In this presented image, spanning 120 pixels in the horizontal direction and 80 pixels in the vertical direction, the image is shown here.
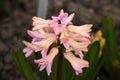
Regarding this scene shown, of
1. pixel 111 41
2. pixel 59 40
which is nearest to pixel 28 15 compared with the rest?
pixel 111 41

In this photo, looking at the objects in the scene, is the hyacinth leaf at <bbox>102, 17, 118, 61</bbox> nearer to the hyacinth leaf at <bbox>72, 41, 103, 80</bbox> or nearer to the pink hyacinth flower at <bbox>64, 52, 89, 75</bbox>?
the hyacinth leaf at <bbox>72, 41, 103, 80</bbox>

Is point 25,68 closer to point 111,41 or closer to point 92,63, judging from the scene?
point 92,63

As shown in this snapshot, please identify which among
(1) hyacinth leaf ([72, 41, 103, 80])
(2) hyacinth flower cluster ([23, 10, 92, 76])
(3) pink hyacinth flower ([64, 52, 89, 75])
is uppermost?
(2) hyacinth flower cluster ([23, 10, 92, 76])

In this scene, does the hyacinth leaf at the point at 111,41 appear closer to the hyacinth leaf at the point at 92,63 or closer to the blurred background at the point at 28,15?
the hyacinth leaf at the point at 92,63

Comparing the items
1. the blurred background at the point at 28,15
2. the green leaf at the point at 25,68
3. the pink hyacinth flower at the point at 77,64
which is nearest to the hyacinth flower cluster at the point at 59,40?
the pink hyacinth flower at the point at 77,64

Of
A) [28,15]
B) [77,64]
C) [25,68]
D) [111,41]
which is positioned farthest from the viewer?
[28,15]

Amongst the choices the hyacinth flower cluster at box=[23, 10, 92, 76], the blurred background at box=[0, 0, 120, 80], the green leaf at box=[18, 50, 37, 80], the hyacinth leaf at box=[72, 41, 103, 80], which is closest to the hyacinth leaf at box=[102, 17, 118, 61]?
the hyacinth leaf at box=[72, 41, 103, 80]
